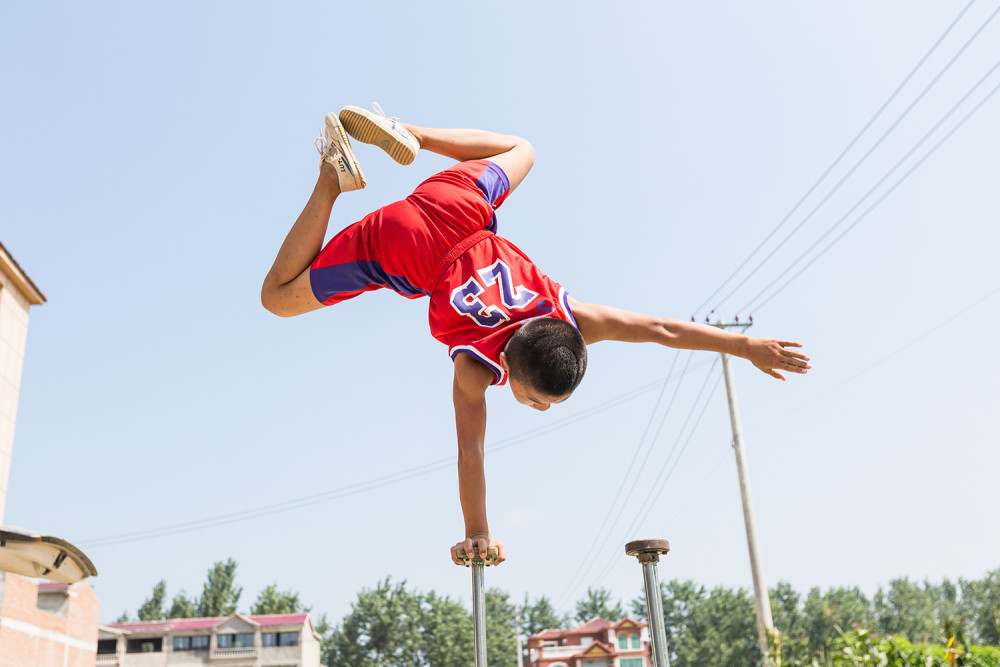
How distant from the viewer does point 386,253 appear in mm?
3619

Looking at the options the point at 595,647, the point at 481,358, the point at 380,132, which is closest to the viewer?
the point at 481,358

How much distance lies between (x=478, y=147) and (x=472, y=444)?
1622 mm

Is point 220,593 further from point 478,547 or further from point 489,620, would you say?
point 478,547

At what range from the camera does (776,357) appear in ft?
12.2

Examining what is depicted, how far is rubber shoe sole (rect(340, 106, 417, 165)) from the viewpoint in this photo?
3.81 metres

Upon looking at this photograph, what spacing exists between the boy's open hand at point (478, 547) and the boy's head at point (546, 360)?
625mm

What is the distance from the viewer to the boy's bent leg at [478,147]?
4098 millimetres

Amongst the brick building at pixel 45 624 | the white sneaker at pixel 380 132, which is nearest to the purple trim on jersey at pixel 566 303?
the white sneaker at pixel 380 132

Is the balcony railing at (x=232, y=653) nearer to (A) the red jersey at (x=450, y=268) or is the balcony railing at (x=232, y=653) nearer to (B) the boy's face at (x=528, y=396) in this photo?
(A) the red jersey at (x=450, y=268)

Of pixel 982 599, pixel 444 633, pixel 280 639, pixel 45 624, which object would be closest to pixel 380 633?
pixel 444 633

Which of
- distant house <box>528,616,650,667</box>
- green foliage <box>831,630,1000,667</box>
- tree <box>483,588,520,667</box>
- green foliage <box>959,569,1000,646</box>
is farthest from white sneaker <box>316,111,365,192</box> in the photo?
green foliage <box>959,569,1000,646</box>

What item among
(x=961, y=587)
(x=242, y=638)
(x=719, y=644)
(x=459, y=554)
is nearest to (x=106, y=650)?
(x=242, y=638)

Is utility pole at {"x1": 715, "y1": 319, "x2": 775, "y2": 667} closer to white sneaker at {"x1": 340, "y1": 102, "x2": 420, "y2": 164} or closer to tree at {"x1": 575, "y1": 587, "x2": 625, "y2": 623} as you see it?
white sneaker at {"x1": 340, "y1": 102, "x2": 420, "y2": 164}

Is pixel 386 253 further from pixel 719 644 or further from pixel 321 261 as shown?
pixel 719 644
